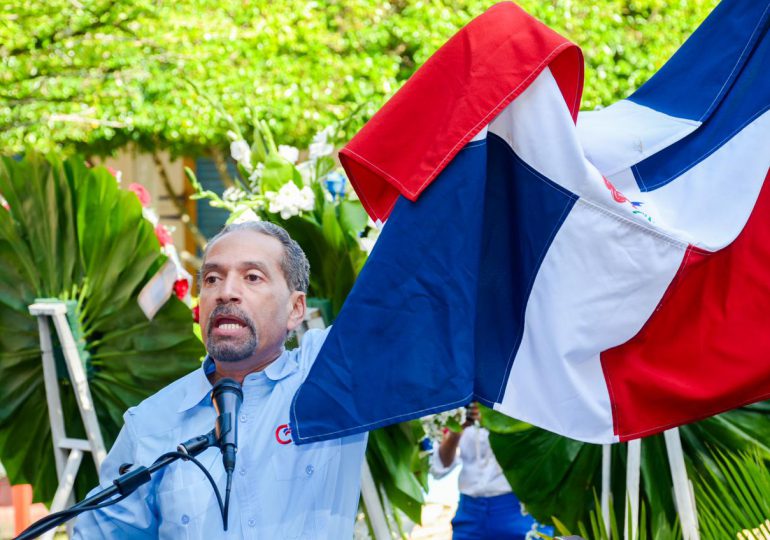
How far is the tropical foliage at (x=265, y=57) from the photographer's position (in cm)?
1023

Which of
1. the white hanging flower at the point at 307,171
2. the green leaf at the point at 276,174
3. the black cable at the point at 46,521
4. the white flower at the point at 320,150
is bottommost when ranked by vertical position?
the black cable at the point at 46,521

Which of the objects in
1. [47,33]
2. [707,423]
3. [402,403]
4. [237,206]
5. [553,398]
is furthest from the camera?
[47,33]

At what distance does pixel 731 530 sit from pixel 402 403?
1017 millimetres

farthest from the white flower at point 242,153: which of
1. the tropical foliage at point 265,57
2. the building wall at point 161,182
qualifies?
the building wall at point 161,182

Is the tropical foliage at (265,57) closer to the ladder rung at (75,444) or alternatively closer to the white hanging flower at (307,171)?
the white hanging flower at (307,171)

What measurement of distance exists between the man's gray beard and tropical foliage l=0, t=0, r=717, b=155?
7.78 metres

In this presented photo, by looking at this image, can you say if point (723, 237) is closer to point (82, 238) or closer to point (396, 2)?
point (82, 238)

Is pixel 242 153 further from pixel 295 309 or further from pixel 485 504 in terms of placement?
pixel 485 504

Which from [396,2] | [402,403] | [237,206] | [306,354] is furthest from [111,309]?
[396,2]

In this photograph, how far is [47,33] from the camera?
9672mm

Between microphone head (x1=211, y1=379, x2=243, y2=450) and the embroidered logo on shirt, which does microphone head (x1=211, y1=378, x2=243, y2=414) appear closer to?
microphone head (x1=211, y1=379, x2=243, y2=450)

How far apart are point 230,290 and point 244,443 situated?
1.21 feet

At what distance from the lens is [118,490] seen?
208cm

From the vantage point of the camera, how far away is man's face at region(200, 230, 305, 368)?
258 centimetres
